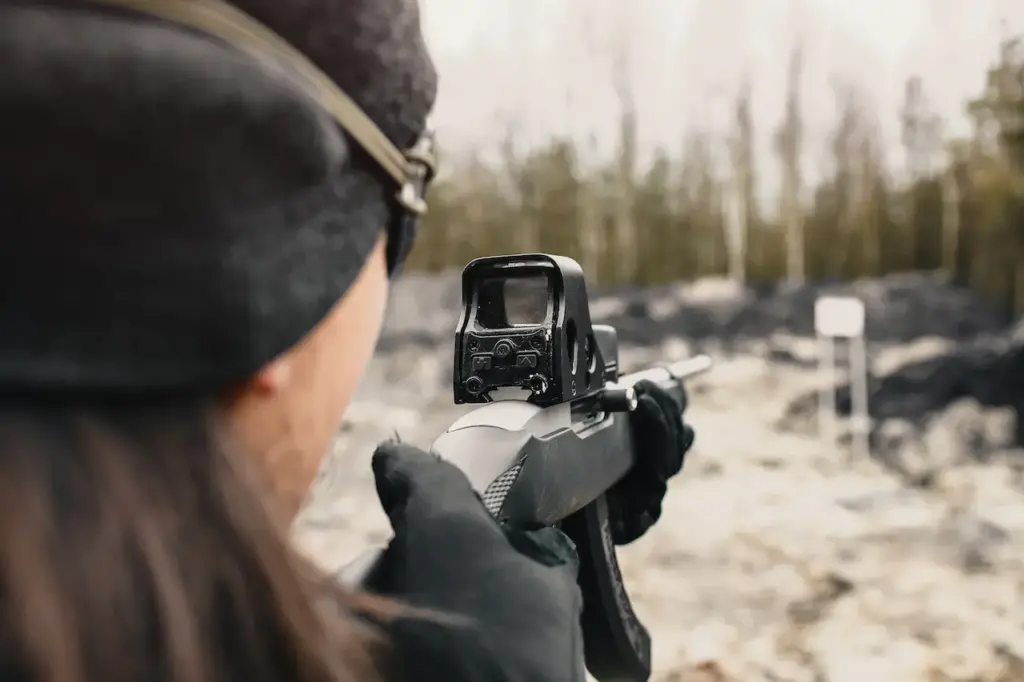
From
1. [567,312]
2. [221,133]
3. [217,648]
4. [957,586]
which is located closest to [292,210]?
[221,133]

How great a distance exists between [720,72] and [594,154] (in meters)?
0.36

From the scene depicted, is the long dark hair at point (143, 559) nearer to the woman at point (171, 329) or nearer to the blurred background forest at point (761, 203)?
the woman at point (171, 329)

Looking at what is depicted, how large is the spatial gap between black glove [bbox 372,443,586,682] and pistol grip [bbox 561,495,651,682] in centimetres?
35

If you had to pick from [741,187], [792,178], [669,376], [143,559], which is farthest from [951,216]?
[143,559]

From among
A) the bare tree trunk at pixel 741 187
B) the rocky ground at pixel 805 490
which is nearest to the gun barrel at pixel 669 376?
the rocky ground at pixel 805 490

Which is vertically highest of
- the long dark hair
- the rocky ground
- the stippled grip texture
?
the long dark hair

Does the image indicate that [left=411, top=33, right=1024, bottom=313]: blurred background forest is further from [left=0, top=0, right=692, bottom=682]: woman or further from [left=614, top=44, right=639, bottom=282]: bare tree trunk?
[left=0, top=0, right=692, bottom=682]: woman

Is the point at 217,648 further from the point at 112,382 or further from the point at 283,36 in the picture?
the point at 283,36

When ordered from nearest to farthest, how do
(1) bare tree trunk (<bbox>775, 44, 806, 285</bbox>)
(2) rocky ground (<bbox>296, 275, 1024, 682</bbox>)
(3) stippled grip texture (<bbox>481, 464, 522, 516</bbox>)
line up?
(3) stippled grip texture (<bbox>481, 464, 522, 516</bbox>) → (2) rocky ground (<bbox>296, 275, 1024, 682</bbox>) → (1) bare tree trunk (<bbox>775, 44, 806, 285</bbox>)

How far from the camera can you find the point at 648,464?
0.74 m

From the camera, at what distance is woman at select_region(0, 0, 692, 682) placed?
236mm

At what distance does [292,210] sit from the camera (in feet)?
0.93

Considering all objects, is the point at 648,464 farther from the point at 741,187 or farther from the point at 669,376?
the point at 741,187

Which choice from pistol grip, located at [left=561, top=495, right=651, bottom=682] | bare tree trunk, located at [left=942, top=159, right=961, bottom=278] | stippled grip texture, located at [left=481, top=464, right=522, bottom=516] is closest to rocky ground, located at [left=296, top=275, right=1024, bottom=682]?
bare tree trunk, located at [left=942, top=159, right=961, bottom=278]
